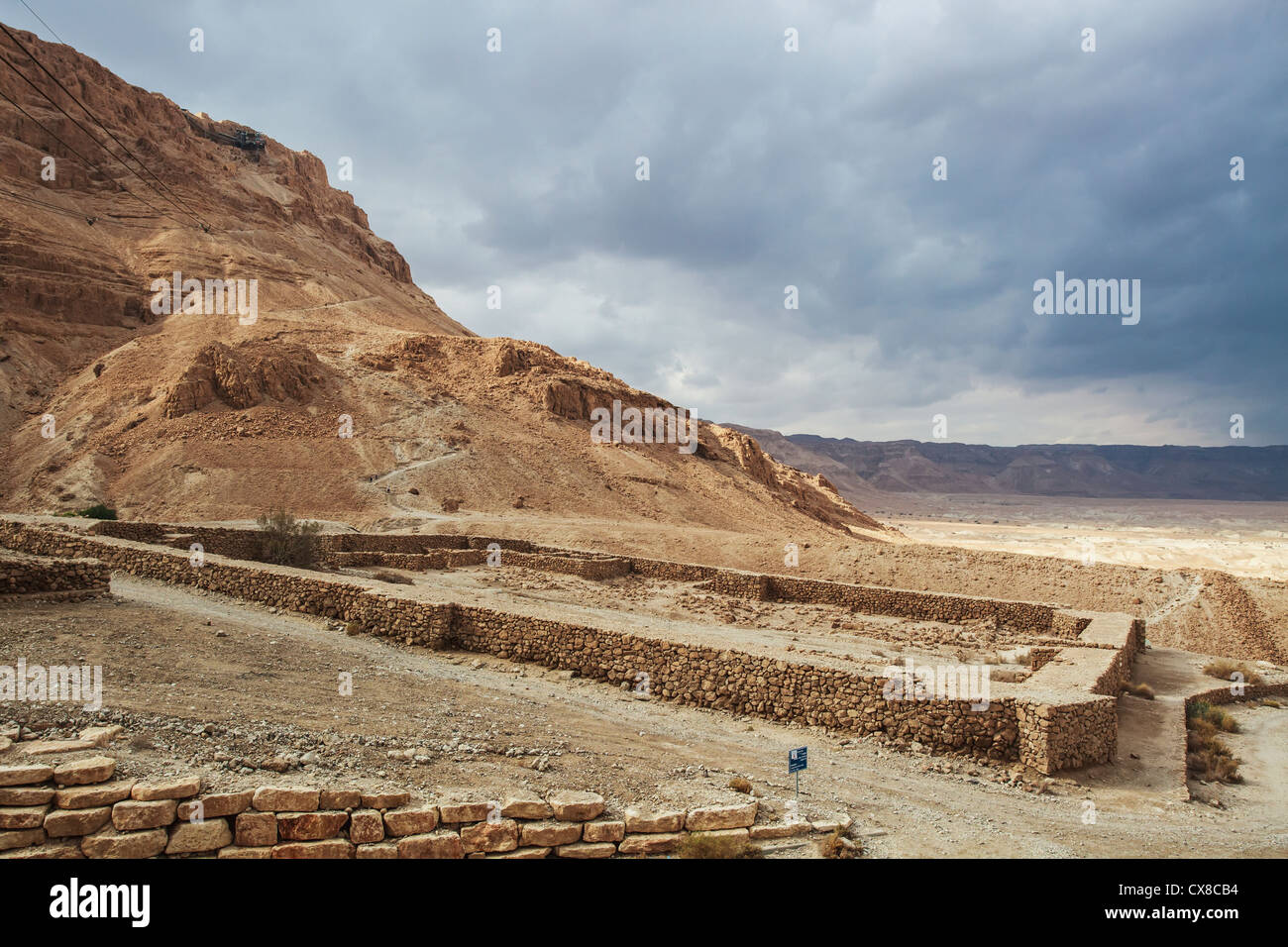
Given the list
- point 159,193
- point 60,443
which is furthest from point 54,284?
point 159,193

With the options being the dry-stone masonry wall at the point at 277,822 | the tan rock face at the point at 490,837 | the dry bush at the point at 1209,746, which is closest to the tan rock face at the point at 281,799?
the dry-stone masonry wall at the point at 277,822

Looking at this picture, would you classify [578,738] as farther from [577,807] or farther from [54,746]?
[54,746]

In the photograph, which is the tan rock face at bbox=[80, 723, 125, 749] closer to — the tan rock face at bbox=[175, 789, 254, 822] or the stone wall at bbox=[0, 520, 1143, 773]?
the tan rock face at bbox=[175, 789, 254, 822]

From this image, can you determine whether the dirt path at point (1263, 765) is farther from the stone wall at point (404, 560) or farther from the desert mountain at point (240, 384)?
the desert mountain at point (240, 384)

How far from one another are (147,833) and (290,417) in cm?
4388

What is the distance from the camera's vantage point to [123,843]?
15.7ft

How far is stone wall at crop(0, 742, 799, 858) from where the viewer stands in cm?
481

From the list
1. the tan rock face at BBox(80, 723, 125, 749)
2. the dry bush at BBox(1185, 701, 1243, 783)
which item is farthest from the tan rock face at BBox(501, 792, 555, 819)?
the dry bush at BBox(1185, 701, 1243, 783)

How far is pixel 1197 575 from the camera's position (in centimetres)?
2475

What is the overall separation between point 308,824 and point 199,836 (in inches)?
26.2

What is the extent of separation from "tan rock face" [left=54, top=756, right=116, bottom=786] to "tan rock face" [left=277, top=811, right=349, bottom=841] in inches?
50.1

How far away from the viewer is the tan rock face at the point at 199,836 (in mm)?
4922

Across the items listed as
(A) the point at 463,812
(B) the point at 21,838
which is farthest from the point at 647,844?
(B) the point at 21,838
